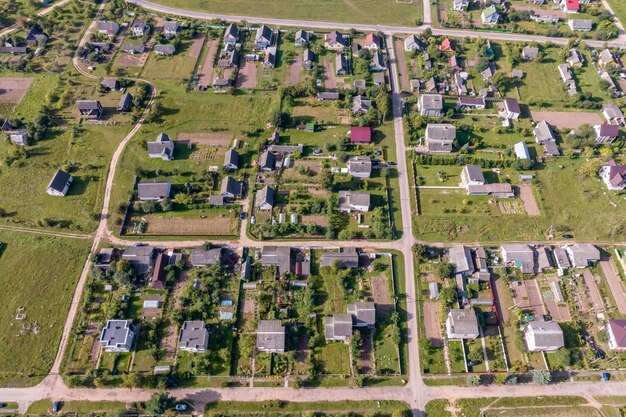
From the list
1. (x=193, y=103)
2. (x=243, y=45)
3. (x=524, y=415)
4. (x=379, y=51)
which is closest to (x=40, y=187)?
(x=193, y=103)

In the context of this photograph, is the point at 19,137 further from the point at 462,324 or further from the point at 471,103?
the point at 471,103

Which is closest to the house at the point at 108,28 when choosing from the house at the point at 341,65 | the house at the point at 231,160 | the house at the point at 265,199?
the house at the point at 231,160

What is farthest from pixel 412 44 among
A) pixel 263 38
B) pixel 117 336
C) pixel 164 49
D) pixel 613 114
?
pixel 117 336

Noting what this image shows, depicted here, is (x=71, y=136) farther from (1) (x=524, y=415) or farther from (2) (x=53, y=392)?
(1) (x=524, y=415)

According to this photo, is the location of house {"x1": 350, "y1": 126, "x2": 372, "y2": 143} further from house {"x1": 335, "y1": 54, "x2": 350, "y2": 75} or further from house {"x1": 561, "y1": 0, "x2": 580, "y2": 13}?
house {"x1": 561, "y1": 0, "x2": 580, "y2": 13}

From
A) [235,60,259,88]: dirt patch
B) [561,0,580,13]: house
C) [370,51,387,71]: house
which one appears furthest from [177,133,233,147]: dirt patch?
[561,0,580,13]: house

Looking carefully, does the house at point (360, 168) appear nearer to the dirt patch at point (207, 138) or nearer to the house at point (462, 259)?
the house at point (462, 259)
